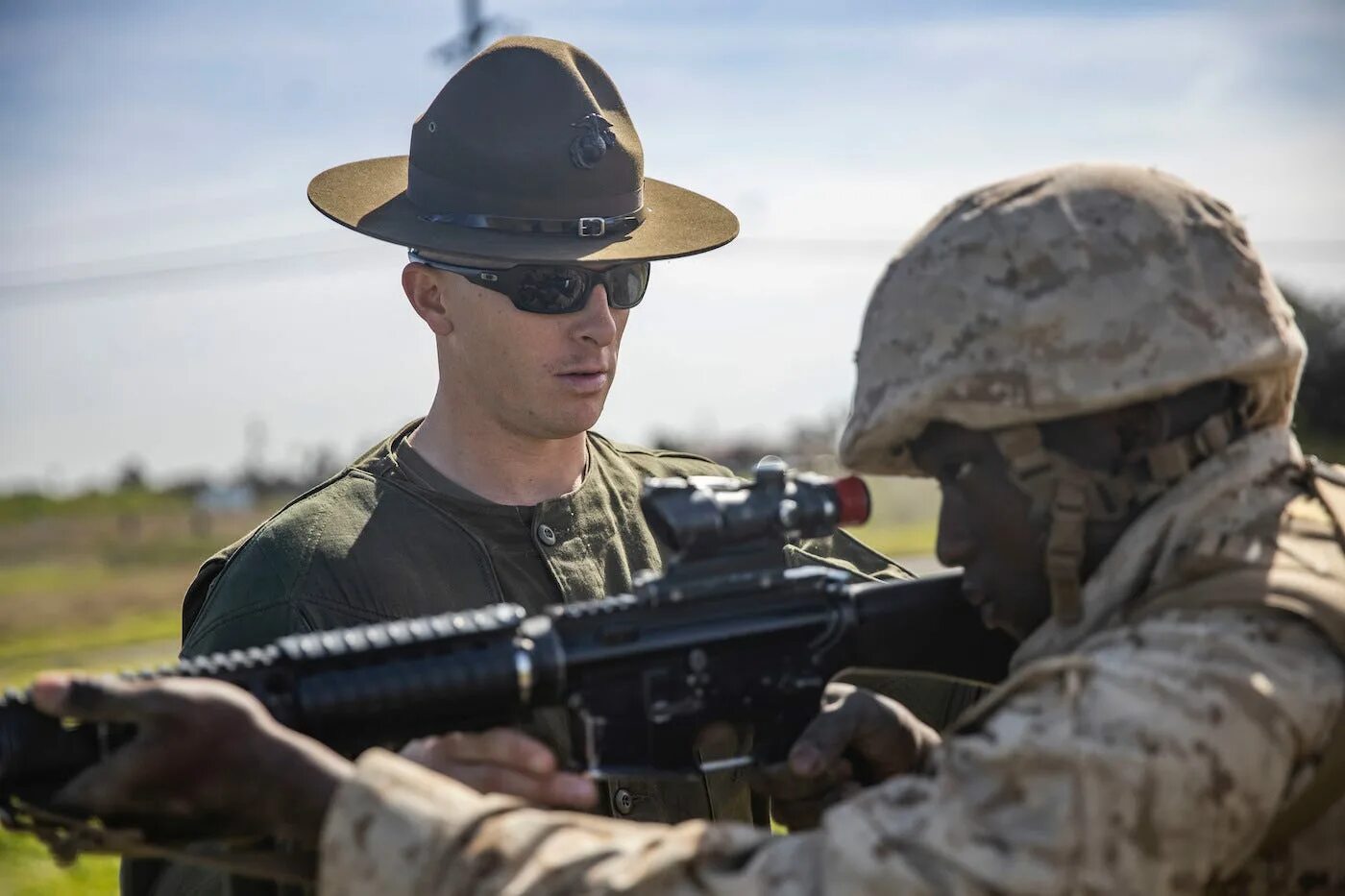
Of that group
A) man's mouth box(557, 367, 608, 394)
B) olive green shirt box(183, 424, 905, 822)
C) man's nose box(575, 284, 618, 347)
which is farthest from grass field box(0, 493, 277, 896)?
man's nose box(575, 284, 618, 347)

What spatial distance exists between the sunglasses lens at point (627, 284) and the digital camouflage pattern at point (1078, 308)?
1753 millimetres

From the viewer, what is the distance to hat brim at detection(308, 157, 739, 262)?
4.27 m

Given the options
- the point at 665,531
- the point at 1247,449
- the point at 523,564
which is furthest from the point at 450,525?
the point at 1247,449

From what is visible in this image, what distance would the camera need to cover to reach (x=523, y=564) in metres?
4.14

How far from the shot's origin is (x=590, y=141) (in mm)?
4410

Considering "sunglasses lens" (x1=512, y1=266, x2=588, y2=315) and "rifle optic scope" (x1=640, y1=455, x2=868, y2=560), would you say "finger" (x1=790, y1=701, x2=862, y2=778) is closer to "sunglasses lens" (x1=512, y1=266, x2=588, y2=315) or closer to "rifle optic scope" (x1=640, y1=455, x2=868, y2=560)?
"rifle optic scope" (x1=640, y1=455, x2=868, y2=560)

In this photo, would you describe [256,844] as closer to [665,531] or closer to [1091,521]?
[665,531]

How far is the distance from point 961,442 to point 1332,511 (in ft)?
2.14

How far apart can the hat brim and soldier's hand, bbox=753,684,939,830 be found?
67.6 inches

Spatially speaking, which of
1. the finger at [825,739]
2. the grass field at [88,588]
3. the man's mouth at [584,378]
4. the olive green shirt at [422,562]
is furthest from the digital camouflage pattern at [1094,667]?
the grass field at [88,588]

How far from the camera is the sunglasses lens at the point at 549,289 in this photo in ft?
14.1

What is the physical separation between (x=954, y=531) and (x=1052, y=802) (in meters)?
0.75

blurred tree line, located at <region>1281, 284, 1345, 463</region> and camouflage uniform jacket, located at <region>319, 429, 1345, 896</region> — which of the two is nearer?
camouflage uniform jacket, located at <region>319, 429, 1345, 896</region>

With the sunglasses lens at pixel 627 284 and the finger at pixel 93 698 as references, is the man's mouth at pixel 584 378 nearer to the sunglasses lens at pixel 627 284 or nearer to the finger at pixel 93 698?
the sunglasses lens at pixel 627 284
